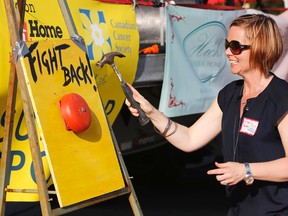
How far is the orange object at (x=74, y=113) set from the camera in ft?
11.7

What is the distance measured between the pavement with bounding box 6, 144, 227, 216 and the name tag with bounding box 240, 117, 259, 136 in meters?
3.03

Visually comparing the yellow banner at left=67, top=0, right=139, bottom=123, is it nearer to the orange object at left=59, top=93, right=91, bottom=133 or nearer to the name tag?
the orange object at left=59, top=93, right=91, bottom=133

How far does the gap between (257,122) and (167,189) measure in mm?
3971

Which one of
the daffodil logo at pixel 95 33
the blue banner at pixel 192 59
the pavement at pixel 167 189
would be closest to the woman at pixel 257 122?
the daffodil logo at pixel 95 33

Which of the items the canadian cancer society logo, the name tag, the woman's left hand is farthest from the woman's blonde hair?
the canadian cancer society logo

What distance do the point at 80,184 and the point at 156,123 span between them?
19.5 inches

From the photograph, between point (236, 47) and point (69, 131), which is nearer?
point (236, 47)

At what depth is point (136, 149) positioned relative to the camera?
5.85 meters

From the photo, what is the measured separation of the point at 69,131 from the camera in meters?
3.59

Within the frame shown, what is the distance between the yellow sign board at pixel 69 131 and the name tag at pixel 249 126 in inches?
34.5

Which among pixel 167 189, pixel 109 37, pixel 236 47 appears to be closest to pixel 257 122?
pixel 236 47

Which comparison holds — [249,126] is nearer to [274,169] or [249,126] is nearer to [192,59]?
[274,169]

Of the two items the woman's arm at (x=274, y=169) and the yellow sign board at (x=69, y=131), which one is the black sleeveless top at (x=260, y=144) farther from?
the yellow sign board at (x=69, y=131)

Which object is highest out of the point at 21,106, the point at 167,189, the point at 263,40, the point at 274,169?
the point at 263,40
